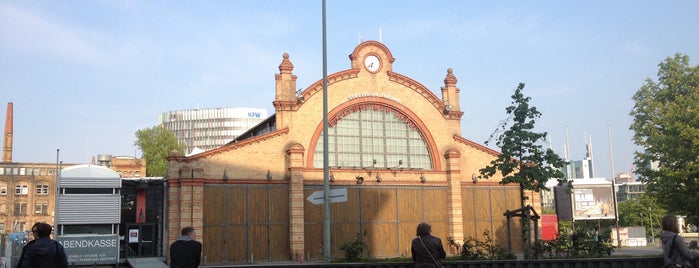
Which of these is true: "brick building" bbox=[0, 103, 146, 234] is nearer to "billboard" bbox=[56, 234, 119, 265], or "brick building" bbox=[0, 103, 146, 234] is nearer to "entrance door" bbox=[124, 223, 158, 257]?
"entrance door" bbox=[124, 223, 158, 257]

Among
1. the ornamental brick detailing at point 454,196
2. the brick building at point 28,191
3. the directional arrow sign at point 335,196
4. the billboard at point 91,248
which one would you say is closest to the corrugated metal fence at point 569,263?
the directional arrow sign at point 335,196

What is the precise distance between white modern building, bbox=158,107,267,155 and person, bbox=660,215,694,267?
119 m

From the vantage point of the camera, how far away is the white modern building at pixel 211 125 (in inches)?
5022

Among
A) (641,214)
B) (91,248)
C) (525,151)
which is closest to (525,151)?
(525,151)

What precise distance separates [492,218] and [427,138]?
21.1 feet

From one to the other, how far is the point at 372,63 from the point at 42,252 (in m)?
28.7

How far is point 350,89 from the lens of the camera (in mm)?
35375

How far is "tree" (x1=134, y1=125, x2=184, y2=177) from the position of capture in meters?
65.2

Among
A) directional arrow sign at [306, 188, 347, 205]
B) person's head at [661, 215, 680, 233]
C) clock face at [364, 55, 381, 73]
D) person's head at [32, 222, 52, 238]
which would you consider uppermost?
clock face at [364, 55, 381, 73]

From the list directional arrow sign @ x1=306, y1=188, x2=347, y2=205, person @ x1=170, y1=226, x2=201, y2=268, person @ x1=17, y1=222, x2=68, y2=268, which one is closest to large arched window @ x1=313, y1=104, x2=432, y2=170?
directional arrow sign @ x1=306, y1=188, x2=347, y2=205

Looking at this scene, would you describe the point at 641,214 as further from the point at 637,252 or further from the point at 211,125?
the point at 211,125

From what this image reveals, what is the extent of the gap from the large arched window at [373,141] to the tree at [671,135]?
1293 cm

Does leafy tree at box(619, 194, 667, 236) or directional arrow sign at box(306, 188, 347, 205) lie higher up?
directional arrow sign at box(306, 188, 347, 205)

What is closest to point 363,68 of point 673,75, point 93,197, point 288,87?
point 288,87
